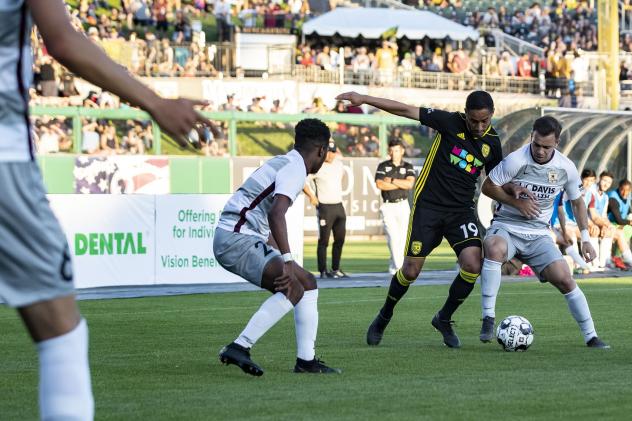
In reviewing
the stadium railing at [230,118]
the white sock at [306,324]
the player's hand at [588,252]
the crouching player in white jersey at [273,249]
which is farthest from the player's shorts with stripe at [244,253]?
the stadium railing at [230,118]

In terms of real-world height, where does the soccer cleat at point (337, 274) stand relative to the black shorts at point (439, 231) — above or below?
below

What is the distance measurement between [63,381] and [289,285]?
492 cm

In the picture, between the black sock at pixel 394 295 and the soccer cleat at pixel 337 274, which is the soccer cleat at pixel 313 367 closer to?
the black sock at pixel 394 295

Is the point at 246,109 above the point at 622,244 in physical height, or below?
above

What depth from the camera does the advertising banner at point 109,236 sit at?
1950 cm

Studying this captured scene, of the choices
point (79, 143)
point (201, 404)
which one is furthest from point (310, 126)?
point (79, 143)

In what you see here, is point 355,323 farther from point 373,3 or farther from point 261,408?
point 373,3

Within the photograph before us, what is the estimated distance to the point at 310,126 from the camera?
388 inches

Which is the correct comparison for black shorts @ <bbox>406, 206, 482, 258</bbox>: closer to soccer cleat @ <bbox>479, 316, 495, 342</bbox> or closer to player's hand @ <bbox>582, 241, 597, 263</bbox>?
soccer cleat @ <bbox>479, 316, 495, 342</bbox>

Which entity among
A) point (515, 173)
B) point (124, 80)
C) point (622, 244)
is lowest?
point (622, 244)

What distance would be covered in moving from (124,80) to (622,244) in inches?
858

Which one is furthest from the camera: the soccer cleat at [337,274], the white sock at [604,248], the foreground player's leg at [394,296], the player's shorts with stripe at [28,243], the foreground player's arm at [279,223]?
the white sock at [604,248]

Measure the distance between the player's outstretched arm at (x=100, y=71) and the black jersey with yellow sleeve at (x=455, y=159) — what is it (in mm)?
7696

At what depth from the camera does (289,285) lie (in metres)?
9.45
